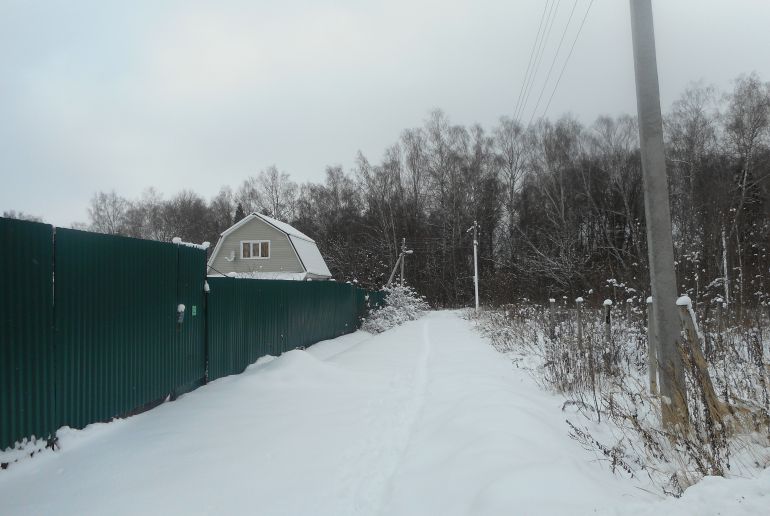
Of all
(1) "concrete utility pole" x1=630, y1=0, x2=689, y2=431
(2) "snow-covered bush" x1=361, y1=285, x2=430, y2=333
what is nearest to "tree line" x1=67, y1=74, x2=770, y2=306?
(2) "snow-covered bush" x1=361, y1=285, x2=430, y2=333

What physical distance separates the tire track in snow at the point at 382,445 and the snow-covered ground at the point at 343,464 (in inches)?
0.6

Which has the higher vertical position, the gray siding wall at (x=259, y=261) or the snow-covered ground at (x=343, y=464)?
the gray siding wall at (x=259, y=261)

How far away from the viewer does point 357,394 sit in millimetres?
6238

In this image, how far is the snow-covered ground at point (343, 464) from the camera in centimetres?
278

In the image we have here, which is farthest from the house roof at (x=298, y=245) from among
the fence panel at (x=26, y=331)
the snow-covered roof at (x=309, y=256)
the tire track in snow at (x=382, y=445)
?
the fence panel at (x=26, y=331)

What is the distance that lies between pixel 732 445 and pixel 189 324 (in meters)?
6.04

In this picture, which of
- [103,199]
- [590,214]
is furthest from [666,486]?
[103,199]

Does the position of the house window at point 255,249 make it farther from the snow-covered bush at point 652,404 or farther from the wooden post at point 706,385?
the wooden post at point 706,385

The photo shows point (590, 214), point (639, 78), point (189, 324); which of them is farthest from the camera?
point (590, 214)

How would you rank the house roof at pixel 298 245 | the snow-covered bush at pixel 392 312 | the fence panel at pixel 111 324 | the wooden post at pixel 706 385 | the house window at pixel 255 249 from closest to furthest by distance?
the wooden post at pixel 706 385
the fence panel at pixel 111 324
the snow-covered bush at pixel 392 312
the house roof at pixel 298 245
the house window at pixel 255 249

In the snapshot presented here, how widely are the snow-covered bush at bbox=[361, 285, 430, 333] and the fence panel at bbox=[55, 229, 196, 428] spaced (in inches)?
503

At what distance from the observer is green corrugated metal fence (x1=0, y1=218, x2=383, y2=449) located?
3.51 metres

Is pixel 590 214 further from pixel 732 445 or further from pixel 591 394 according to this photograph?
pixel 732 445

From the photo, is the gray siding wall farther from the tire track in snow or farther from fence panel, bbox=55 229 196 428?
fence panel, bbox=55 229 196 428
